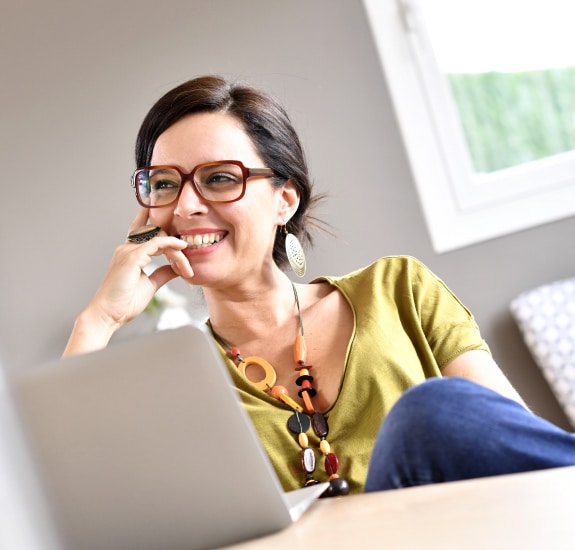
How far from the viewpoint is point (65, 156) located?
298cm

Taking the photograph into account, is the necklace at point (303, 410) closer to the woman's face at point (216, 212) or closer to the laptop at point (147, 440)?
the woman's face at point (216, 212)

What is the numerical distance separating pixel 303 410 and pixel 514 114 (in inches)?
73.5

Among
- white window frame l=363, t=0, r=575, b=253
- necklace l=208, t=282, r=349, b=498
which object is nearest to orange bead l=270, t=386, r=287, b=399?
necklace l=208, t=282, r=349, b=498

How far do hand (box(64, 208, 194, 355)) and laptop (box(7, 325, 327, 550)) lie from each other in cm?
80

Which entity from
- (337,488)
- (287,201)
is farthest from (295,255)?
(337,488)

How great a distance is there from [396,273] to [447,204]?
1.21 meters

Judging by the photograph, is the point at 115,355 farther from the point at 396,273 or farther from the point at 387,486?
the point at 396,273

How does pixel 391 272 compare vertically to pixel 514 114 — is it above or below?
below

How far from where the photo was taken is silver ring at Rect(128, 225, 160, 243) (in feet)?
5.76

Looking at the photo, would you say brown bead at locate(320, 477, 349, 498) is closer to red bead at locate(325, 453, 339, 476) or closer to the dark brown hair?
red bead at locate(325, 453, 339, 476)

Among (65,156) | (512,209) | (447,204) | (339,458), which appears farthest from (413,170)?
(339,458)

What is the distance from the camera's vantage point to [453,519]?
662 mm

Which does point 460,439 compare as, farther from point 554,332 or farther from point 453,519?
point 554,332

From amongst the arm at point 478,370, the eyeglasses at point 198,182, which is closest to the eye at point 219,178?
the eyeglasses at point 198,182
